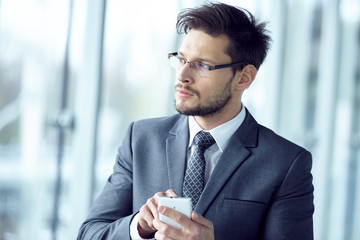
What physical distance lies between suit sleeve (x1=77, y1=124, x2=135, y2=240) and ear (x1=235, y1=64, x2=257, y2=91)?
519 millimetres

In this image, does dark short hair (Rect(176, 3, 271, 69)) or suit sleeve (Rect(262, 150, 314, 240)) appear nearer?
suit sleeve (Rect(262, 150, 314, 240))

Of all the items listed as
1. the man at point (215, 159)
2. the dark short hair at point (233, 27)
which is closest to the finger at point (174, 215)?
the man at point (215, 159)

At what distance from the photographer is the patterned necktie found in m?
1.88

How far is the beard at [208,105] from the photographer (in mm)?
1916

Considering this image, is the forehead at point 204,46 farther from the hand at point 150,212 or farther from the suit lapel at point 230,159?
the hand at point 150,212

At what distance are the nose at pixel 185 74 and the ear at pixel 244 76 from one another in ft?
0.85

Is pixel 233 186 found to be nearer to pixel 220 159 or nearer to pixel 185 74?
pixel 220 159

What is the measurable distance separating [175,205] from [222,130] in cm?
54

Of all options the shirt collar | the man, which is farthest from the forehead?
the shirt collar

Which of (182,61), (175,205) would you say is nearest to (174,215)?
(175,205)

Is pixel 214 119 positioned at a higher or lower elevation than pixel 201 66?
lower

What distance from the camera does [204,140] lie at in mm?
1961

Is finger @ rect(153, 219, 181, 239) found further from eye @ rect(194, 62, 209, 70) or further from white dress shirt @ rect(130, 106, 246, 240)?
eye @ rect(194, 62, 209, 70)

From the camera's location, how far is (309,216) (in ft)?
6.23
